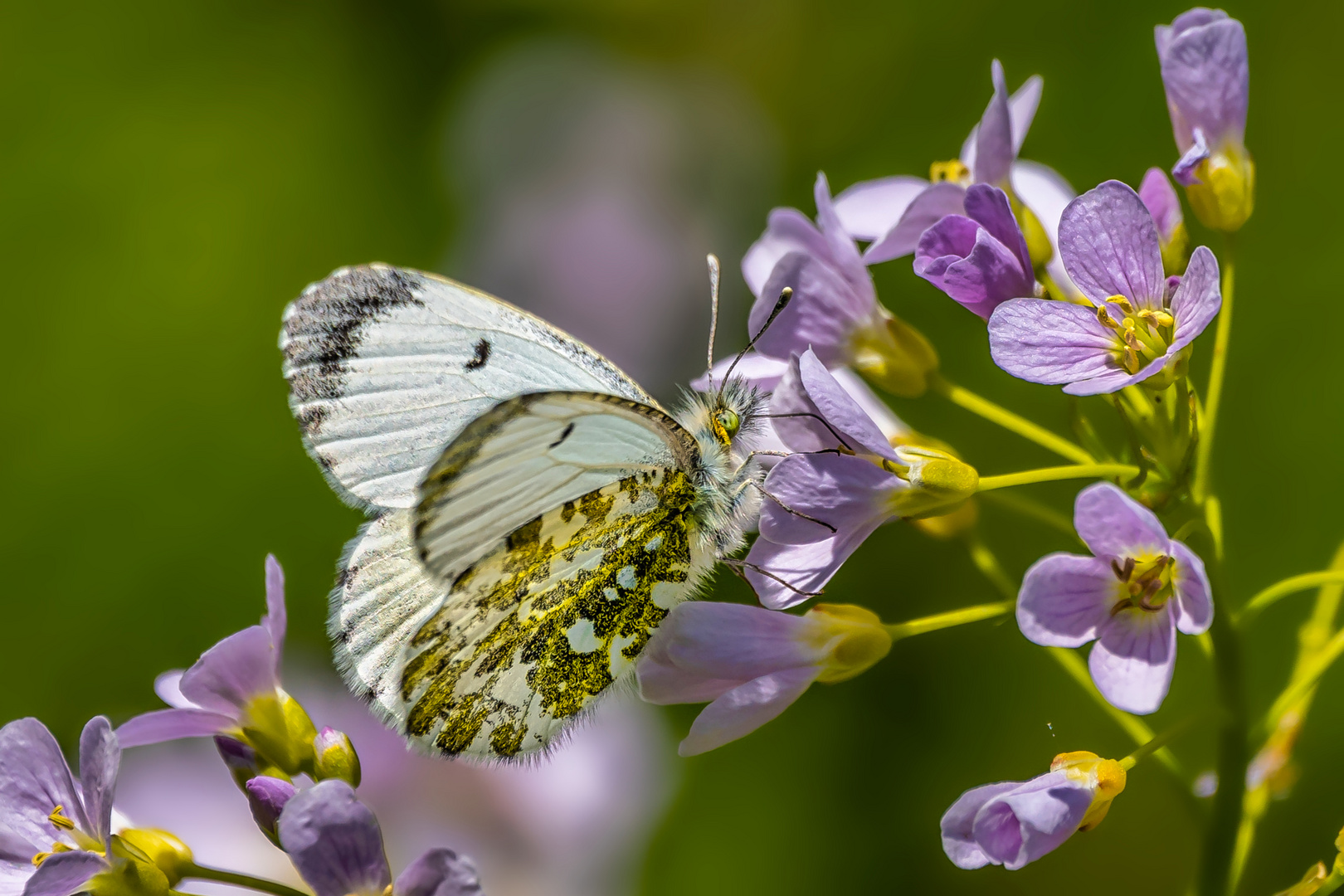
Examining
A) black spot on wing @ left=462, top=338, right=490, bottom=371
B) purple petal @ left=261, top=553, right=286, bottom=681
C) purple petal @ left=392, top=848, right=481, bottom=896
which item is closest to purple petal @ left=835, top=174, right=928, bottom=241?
black spot on wing @ left=462, top=338, right=490, bottom=371

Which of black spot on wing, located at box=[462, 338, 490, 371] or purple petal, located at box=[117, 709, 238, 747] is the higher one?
black spot on wing, located at box=[462, 338, 490, 371]

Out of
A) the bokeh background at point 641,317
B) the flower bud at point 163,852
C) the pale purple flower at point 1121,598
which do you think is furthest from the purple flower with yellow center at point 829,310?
the bokeh background at point 641,317

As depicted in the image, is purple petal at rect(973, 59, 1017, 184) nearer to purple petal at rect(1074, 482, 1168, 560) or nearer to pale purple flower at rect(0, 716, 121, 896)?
purple petal at rect(1074, 482, 1168, 560)

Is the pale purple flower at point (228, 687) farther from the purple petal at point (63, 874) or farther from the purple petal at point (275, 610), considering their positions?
the purple petal at point (63, 874)

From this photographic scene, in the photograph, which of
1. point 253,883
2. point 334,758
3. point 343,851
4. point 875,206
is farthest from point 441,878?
point 875,206

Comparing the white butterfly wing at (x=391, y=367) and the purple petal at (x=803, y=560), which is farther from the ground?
the white butterfly wing at (x=391, y=367)
